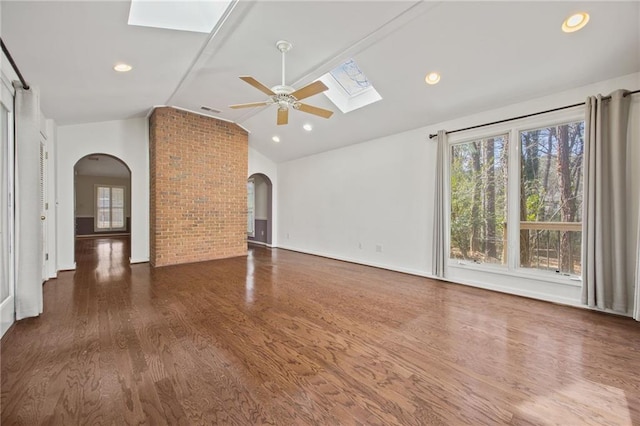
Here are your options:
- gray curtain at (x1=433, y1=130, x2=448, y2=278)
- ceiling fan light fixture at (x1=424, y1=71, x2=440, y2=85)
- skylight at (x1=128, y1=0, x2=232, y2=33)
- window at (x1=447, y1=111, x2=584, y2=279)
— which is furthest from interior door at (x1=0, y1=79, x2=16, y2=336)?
window at (x1=447, y1=111, x2=584, y2=279)

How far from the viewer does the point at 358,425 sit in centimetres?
148

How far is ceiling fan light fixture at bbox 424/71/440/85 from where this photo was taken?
3580 millimetres

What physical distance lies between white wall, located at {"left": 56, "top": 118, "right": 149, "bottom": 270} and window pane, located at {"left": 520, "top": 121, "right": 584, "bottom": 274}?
22.1 ft

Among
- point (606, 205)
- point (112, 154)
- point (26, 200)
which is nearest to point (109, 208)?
point (112, 154)

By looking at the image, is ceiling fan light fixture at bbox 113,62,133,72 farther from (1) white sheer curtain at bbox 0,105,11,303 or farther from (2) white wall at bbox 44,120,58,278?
(2) white wall at bbox 44,120,58,278

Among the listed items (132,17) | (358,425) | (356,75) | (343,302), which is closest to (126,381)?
(358,425)

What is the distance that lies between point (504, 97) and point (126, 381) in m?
4.97

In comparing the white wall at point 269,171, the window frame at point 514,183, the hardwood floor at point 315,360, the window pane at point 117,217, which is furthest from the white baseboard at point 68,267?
the window pane at point 117,217

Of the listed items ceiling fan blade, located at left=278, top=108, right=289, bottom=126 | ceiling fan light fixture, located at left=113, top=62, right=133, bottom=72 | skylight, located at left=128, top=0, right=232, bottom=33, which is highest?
skylight, located at left=128, top=0, right=232, bottom=33

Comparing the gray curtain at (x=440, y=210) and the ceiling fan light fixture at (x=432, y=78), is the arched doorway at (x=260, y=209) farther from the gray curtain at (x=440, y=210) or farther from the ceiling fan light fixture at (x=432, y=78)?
the ceiling fan light fixture at (x=432, y=78)

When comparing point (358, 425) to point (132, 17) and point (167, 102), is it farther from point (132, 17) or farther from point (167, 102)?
point (167, 102)

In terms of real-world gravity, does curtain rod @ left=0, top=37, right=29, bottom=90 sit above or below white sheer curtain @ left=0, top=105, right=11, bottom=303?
above

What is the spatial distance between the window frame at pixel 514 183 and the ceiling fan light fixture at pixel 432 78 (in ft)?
3.55

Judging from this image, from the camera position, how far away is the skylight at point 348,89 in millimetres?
4469
